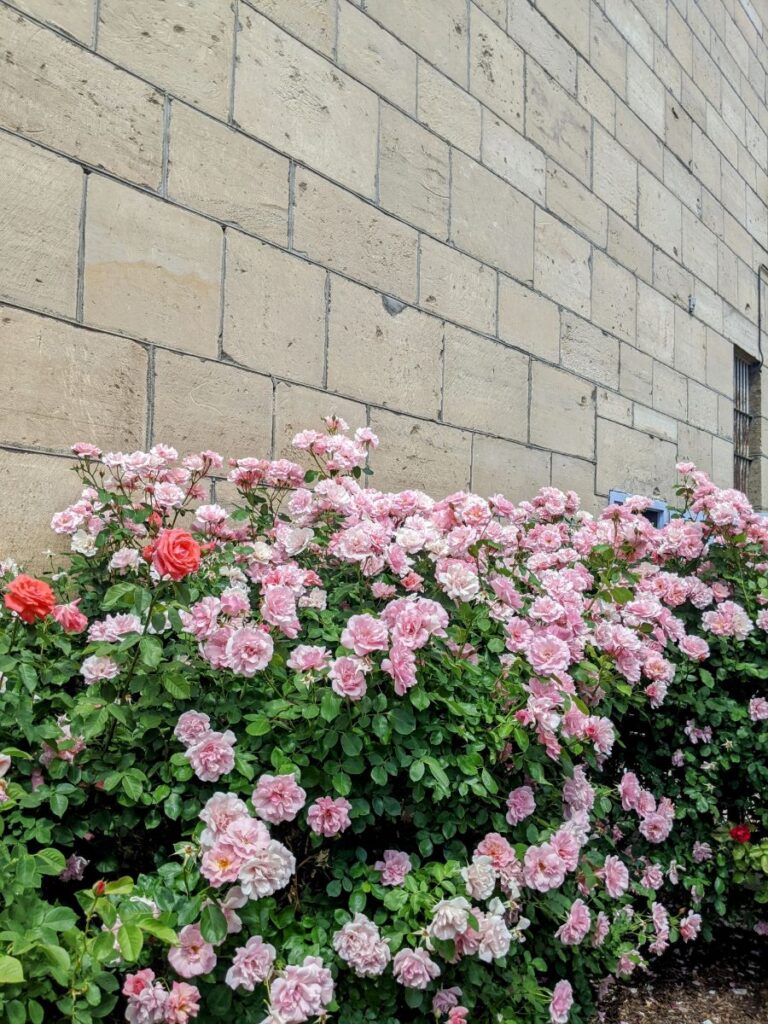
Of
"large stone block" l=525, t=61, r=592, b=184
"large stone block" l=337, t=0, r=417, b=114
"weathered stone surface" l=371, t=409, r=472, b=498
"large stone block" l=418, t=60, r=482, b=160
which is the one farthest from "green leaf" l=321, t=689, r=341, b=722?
"large stone block" l=525, t=61, r=592, b=184

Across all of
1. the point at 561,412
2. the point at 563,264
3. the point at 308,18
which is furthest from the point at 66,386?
the point at 563,264

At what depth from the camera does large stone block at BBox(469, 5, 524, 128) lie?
13.9 feet

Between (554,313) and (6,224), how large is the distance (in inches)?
115

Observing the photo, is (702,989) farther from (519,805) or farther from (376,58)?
(376,58)

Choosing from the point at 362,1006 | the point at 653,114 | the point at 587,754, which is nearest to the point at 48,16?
the point at 587,754

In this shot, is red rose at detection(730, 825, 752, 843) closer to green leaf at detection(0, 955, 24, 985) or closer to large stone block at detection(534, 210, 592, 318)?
green leaf at detection(0, 955, 24, 985)

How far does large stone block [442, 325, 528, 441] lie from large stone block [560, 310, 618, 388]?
452 mm

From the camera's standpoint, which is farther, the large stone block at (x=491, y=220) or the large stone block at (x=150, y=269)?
the large stone block at (x=491, y=220)

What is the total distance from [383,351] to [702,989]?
2.39 meters

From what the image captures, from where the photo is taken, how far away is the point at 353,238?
3.51 meters

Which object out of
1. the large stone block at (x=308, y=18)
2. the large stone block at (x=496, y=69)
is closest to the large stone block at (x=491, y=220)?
the large stone block at (x=496, y=69)

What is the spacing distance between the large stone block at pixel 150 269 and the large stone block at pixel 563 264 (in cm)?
211

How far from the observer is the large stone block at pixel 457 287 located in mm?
3871

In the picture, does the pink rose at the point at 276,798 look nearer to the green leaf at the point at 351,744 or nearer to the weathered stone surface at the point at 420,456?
the green leaf at the point at 351,744
